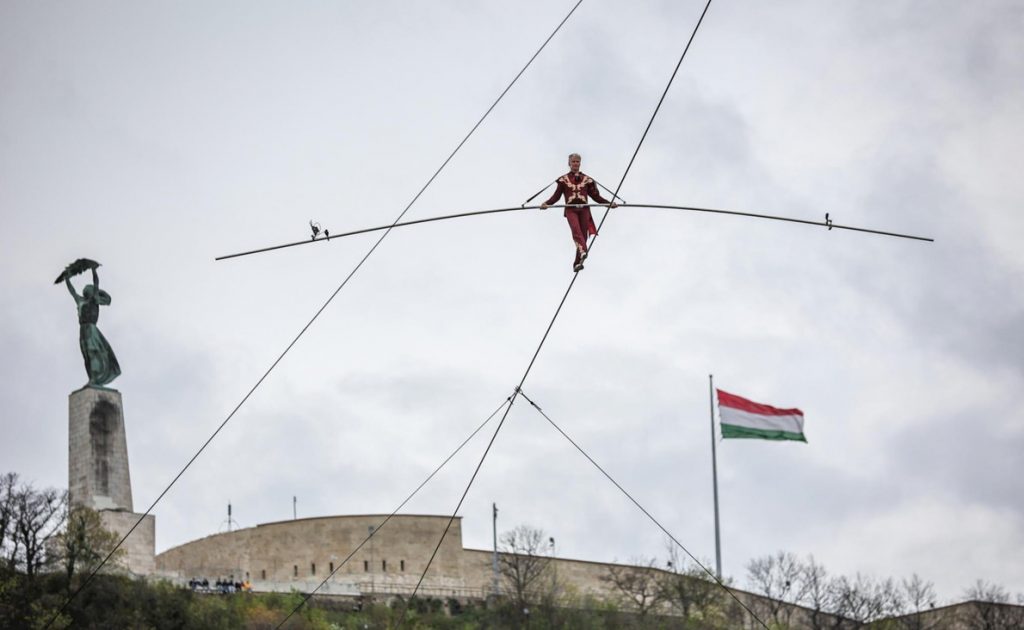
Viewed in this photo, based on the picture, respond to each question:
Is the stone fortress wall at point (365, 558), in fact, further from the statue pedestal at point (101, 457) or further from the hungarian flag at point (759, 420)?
the hungarian flag at point (759, 420)

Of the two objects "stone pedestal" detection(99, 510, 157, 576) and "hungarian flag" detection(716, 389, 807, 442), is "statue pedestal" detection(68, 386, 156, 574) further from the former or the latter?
"hungarian flag" detection(716, 389, 807, 442)

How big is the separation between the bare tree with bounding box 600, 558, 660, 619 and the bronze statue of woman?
21571mm

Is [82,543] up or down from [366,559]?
up

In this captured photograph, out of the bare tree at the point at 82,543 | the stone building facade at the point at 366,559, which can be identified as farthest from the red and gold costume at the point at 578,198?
the stone building facade at the point at 366,559

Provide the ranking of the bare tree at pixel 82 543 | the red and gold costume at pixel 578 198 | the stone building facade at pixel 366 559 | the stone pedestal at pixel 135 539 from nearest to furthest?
the red and gold costume at pixel 578 198, the bare tree at pixel 82 543, the stone pedestal at pixel 135 539, the stone building facade at pixel 366 559

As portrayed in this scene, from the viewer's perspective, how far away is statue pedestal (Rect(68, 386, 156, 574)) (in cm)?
5869

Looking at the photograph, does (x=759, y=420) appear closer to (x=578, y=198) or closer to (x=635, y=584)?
(x=635, y=584)

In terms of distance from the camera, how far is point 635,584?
71875 mm

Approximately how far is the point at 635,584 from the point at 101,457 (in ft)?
75.8

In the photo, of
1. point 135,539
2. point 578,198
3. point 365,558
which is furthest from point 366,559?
point 578,198

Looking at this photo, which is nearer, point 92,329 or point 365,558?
point 92,329

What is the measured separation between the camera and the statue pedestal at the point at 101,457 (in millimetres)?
58688

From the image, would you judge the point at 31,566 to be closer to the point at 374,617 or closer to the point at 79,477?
the point at 79,477

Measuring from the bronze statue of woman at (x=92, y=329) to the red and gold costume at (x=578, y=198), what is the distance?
1753 inches
